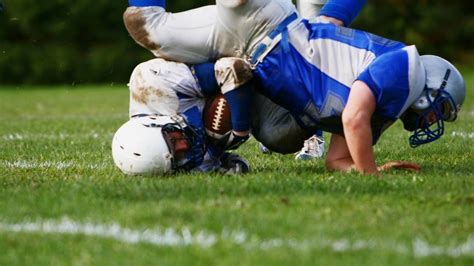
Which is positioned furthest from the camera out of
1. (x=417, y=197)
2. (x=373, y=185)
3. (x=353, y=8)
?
(x=353, y=8)

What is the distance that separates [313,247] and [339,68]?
1.62m

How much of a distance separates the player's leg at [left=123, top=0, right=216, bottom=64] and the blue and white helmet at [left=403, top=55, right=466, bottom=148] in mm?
1006

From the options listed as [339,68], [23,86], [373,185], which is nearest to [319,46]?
[339,68]

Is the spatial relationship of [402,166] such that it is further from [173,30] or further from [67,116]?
[67,116]

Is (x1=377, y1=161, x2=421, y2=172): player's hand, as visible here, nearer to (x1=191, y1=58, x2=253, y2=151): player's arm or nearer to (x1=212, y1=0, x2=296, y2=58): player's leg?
(x1=191, y1=58, x2=253, y2=151): player's arm

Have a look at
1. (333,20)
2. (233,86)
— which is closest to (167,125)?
(233,86)

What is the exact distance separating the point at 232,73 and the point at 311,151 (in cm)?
128

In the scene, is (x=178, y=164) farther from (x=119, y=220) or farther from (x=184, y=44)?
(x=119, y=220)

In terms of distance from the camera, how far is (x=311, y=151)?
5551mm

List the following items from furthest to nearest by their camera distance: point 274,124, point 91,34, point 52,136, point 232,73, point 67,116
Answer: point 91,34 → point 67,116 → point 52,136 → point 274,124 → point 232,73

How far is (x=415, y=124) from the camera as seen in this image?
459 centimetres

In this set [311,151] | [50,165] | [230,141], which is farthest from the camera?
[311,151]

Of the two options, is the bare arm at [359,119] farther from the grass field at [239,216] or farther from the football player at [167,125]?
the football player at [167,125]

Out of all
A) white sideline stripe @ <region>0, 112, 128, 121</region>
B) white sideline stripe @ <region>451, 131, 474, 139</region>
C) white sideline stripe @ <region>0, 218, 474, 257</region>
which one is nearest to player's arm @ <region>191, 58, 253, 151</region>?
white sideline stripe @ <region>0, 218, 474, 257</region>
